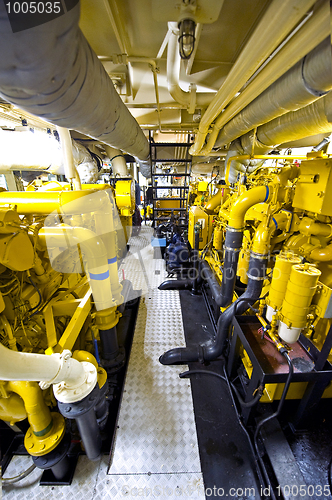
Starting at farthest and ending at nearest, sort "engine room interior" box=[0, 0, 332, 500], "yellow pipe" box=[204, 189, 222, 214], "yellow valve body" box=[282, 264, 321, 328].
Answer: "yellow pipe" box=[204, 189, 222, 214] → "yellow valve body" box=[282, 264, 321, 328] → "engine room interior" box=[0, 0, 332, 500]

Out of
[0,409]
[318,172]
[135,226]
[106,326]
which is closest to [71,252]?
[106,326]

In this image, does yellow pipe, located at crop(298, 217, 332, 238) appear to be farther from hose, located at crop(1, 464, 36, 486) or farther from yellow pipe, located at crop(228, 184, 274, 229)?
hose, located at crop(1, 464, 36, 486)

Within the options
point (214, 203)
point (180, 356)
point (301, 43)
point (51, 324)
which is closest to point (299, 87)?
point (301, 43)

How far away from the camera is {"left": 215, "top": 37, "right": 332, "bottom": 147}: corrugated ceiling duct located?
1.09 m

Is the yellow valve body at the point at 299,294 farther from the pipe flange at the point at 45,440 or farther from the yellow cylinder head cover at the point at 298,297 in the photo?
the pipe flange at the point at 45,440

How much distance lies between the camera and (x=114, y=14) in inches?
50.9

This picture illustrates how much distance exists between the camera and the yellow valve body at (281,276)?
1.54m

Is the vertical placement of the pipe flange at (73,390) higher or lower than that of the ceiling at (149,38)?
lower

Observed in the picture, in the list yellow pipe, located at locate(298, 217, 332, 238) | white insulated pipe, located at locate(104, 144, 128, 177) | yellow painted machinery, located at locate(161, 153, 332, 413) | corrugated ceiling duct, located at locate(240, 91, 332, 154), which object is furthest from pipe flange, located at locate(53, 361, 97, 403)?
white insulated pipe, located at locate(104, 144, 128, 177)

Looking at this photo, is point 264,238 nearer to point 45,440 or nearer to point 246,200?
point 246,200

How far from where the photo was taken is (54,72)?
718 mm

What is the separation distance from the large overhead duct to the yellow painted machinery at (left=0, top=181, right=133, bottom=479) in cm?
76

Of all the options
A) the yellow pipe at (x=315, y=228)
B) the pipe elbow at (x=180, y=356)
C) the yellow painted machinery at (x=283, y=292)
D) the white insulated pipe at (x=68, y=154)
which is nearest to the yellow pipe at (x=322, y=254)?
the yellow painted machinery at (x=283, y=292)

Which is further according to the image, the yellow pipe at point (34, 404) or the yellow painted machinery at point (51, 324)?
the yellow pipe at point (34, 404)
